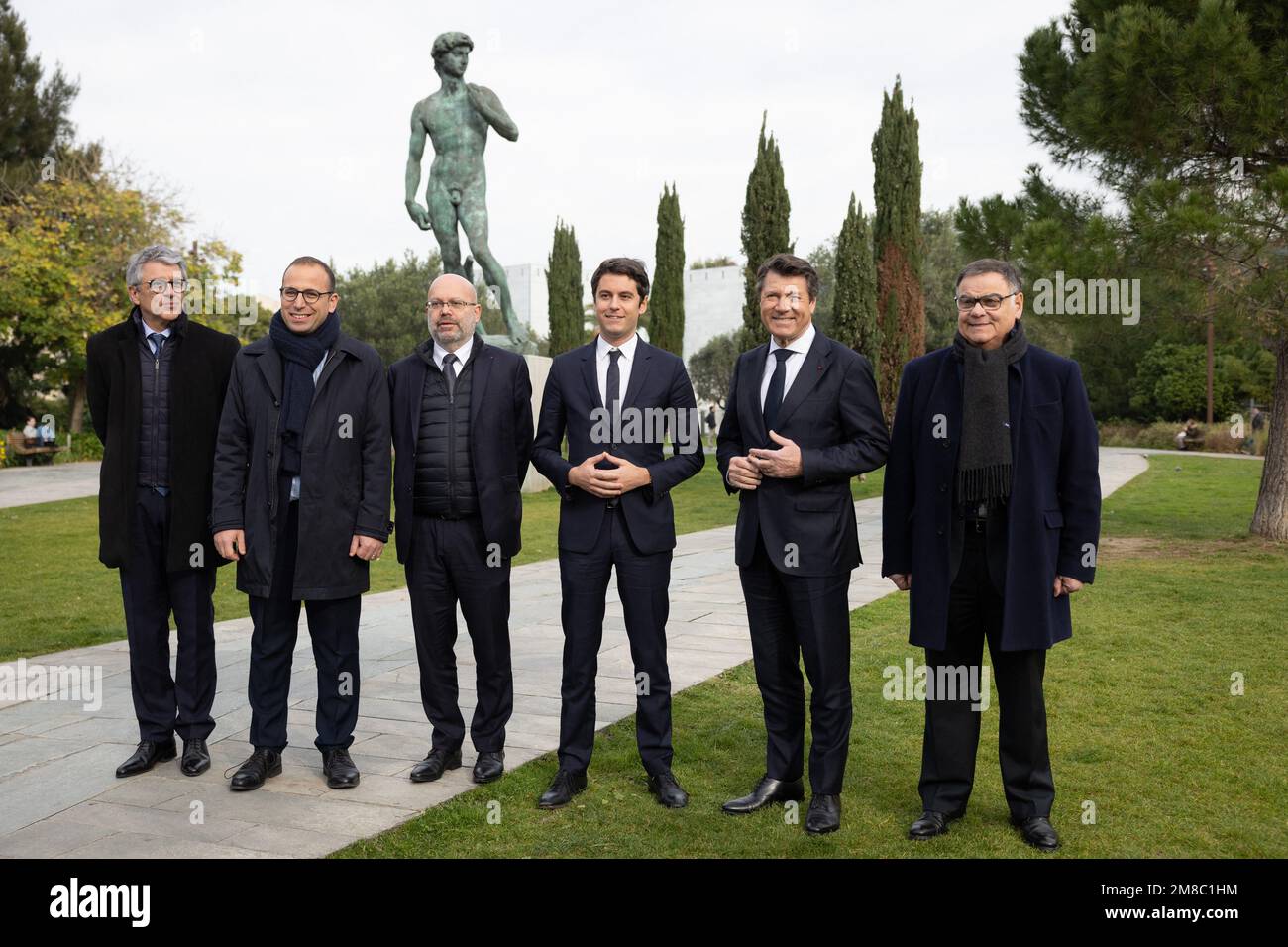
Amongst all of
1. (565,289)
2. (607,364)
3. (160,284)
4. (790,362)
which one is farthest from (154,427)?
(565,289)

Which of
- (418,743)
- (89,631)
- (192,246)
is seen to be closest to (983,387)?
(418,743)

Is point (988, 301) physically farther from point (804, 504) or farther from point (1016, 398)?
point (804, 504)

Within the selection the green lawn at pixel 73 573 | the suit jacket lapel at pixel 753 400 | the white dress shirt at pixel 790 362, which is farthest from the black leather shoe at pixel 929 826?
the green lawn at pixel 73 573

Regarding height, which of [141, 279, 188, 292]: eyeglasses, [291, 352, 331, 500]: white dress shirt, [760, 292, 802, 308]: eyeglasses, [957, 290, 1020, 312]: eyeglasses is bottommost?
[291, 352, 331, 500]: white dress shirt

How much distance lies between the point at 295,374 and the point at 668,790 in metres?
2.21

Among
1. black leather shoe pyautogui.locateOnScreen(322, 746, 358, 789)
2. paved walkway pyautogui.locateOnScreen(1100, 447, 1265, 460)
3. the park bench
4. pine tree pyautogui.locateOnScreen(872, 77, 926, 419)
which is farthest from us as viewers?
paved walkway pyautogui.locateOnScreen(1100, 447, 1265, 460)

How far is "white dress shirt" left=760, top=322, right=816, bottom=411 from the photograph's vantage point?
398 centimetres

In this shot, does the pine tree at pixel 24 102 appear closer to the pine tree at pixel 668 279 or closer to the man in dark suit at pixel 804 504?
the pine tree at pixel 668 279

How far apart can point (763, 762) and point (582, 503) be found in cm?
143

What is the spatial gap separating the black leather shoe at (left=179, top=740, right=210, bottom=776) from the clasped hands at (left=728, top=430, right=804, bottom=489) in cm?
247

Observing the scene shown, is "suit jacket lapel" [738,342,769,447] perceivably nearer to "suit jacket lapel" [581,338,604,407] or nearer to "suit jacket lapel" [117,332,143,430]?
"suit jacket lapel" [581,338,604,407]

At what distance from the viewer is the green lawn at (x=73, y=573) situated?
7496mm

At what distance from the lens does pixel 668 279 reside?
31375 millimetres

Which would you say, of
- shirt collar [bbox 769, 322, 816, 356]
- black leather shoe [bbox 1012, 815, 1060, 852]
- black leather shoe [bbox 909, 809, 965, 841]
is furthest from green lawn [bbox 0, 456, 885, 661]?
black leather shoe [bbox 1012, 815, 1060, 852]
